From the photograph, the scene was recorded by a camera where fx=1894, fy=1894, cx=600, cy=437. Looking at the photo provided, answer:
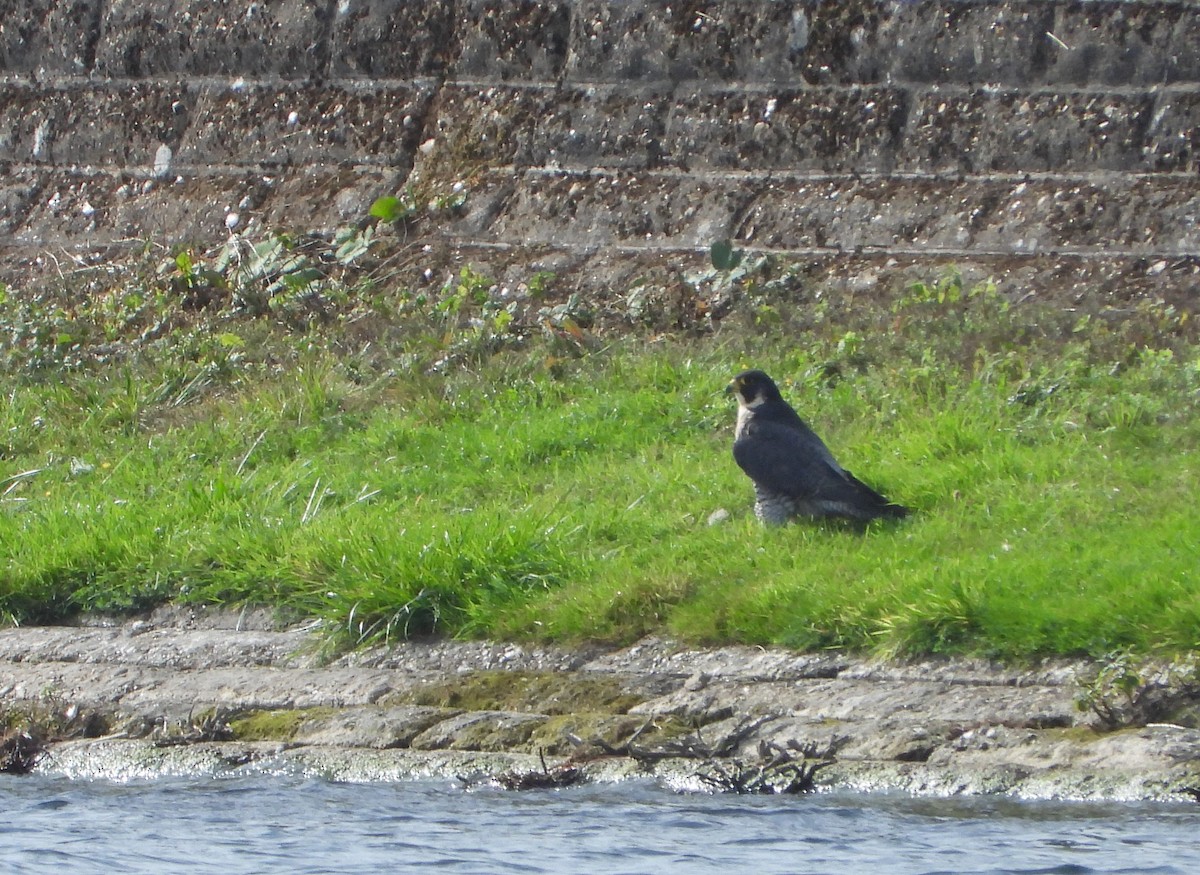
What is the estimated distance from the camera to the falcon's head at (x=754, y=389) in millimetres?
7441

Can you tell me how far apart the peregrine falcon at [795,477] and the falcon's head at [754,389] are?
0.16 meters

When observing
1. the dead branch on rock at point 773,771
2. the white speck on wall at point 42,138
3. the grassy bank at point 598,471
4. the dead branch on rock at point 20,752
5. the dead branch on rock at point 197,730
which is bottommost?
the dead branch on rock at point 20,752

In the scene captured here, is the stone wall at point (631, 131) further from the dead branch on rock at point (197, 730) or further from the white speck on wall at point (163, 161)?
the dead branch on rock at point (197, 730)

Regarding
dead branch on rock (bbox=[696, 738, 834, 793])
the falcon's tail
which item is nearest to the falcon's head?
the falcon's tail

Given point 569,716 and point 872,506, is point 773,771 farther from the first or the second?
point 872,506

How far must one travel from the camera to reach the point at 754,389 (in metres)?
7.50

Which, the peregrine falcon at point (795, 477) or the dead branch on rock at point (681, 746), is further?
the peregrine falcon at point (795, 477)

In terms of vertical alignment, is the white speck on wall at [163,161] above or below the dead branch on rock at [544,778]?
above

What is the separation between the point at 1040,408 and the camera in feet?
25.1

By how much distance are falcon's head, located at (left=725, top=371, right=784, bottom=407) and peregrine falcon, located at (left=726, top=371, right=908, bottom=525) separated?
0.16 m

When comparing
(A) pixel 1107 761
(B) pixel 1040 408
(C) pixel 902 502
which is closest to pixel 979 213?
(B) pixel 1040 408

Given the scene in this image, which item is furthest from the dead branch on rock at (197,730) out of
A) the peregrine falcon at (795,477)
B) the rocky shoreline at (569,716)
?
the peregrine falcon at (795,477)

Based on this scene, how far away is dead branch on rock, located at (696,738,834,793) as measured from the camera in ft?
16.6

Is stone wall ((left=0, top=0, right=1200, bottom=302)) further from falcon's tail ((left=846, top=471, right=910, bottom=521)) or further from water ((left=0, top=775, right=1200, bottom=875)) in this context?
water ((left=0, top=775, right=1200, bottom=875))
